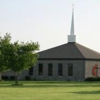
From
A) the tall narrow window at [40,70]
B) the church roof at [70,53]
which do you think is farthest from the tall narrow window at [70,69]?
the tall narrow window at [40,70]

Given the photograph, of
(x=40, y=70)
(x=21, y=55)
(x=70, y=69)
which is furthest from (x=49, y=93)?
(x=40, y=70)

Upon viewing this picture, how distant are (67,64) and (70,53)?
7.98ft

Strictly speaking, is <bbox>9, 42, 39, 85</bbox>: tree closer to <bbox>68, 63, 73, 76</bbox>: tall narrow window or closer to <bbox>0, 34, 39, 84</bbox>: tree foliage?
<bbox>0, 34, 39, 84</bbox>: tree foliage

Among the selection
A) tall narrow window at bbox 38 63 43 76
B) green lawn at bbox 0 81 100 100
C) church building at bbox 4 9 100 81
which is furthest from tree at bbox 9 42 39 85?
tall narrow window at bbox 38 63 43 76

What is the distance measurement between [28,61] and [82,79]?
25.1 meters

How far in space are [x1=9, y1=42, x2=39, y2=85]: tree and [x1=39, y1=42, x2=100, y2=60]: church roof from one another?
23.5 m

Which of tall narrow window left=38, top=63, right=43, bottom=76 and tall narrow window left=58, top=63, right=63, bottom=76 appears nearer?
tall narrow window left=58, top=63, right=63, bottom=76

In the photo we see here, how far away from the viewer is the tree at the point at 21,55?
65.8 metres

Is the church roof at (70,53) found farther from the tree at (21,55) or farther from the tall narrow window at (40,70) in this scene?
the tree at (21,55)

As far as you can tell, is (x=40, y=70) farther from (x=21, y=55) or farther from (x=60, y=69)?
(x=21, y=55)

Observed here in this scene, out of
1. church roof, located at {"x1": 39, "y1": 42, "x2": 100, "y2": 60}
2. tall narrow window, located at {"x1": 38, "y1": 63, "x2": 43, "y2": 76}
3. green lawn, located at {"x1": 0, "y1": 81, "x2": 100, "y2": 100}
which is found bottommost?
green lawn, located at {"x1": 0, "y1": 81, "x2": 100, "y2": 100}

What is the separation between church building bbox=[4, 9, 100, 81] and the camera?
8988 cm

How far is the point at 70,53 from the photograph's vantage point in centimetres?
9125

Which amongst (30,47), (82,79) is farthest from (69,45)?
(30,47)
